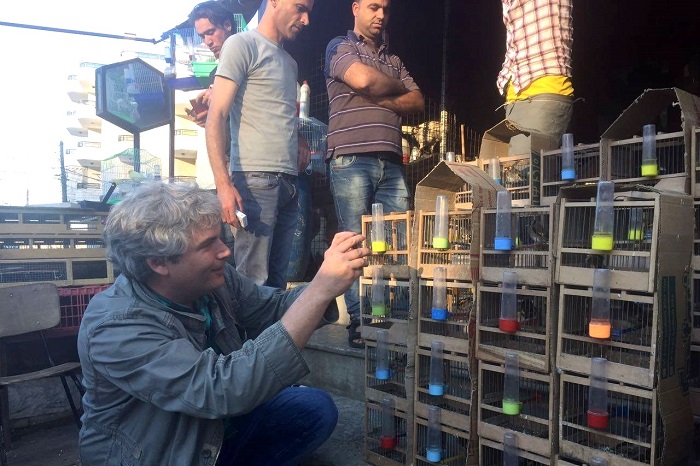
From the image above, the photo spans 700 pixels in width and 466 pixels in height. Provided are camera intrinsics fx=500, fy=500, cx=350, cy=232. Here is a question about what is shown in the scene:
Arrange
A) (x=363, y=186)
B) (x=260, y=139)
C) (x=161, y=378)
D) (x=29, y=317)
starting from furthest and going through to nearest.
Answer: (x=29, y=317)
(x=363, y=186)
(x=260, y=139)
(x=161, y=378)

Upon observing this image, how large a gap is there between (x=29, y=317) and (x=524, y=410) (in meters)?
3.38

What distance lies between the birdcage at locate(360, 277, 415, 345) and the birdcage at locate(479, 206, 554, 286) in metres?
0.49

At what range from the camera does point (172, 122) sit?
6176mm

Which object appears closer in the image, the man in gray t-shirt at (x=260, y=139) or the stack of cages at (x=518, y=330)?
the stack of cages at (x=518, y=330)

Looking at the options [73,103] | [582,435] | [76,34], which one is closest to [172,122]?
[76,34]

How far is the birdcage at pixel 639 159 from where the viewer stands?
7.09 ft

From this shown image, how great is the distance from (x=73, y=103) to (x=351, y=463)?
62133 millimetres

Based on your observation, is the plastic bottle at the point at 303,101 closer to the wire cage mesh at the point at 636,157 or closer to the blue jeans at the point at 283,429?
the wire cage mesh at the point at 636,157

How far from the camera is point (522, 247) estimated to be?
2.03 meters

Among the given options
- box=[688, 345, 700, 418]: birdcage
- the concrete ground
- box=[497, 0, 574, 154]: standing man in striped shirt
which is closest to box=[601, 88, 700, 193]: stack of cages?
box=[497, 0, 574, 154]: standing man in striped shirt

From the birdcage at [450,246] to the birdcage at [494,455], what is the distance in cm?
70

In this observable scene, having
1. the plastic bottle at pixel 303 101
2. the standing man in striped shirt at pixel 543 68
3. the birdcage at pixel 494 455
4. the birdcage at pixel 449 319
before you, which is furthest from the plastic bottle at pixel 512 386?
the plastic bottle at pixel 303 101

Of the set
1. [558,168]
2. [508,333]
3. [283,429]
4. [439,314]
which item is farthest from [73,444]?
[558,168]

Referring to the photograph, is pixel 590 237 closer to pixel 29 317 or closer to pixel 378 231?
pixel 378 231
